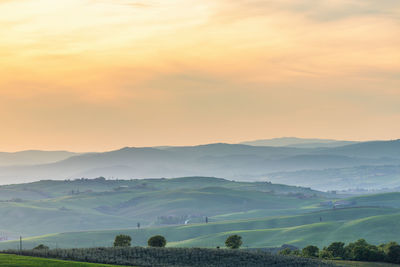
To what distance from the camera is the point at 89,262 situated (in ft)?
311

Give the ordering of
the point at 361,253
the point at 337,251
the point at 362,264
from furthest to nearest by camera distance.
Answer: the point at 337,251
the point at 361,253
the point at 362,264

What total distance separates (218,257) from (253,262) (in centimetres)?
583

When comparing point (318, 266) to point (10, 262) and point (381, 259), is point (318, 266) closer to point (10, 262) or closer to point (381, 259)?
point (381, 259)

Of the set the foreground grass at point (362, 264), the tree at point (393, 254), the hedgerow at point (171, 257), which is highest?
the hedgerow at point (171, 257)

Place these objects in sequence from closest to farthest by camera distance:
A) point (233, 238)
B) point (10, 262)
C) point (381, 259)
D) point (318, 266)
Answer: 1. point (10, 262)
2. point (318, 266)
3. point (381, 259)
4. point (233, 238)

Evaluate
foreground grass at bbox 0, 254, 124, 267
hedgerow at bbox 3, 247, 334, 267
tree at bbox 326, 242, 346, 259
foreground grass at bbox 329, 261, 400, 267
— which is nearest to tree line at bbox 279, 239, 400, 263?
tree at bbox 326, 242, 346, 259

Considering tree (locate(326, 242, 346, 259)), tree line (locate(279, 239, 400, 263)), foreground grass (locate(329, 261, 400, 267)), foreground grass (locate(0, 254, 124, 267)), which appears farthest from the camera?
tree (locate(326, 242, 346, 259))

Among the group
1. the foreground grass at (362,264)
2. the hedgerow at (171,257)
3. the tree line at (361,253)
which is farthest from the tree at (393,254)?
the hedgerow at (171,257)

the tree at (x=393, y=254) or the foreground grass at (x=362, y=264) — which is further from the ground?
the tree at (x=393, y=254)

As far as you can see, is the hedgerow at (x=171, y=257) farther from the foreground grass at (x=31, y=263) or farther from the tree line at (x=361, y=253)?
the tree line at (x=361, y=253)

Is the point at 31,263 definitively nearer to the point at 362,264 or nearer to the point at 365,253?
the point at 362,264

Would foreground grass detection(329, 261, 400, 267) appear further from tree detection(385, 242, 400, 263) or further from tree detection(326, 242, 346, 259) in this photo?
tree detection(326, 242, 346, 259)

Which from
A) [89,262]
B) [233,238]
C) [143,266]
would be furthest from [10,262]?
[233,238]

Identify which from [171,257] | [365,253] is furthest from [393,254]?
[171,257]
